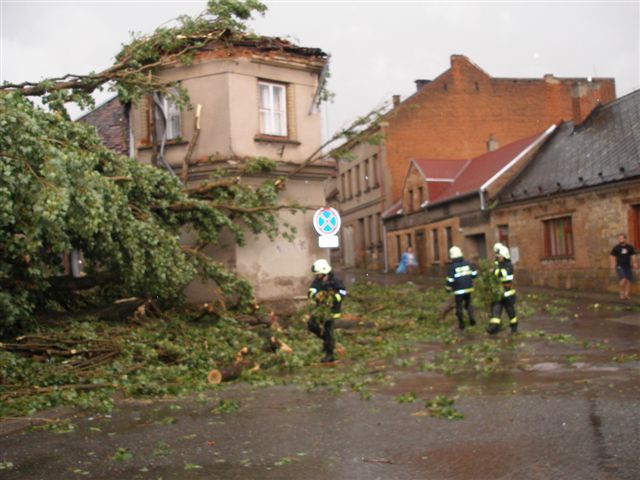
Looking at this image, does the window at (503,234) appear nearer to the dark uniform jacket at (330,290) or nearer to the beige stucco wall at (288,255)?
the beige stucco wall at (288,255)

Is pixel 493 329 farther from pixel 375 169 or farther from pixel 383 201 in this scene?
pixel 375 169

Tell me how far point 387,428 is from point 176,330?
7210 millimetres

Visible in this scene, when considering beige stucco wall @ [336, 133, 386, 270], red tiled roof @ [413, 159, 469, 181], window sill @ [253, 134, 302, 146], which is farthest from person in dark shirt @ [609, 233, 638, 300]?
beige stucco wall @ [336, 133, 386, 270]

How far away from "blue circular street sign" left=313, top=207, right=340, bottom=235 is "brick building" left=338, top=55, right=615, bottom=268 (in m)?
26.6

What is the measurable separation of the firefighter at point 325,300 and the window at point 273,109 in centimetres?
683

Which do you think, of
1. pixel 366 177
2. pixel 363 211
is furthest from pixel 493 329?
pixel 363 211

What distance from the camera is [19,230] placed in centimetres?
1033

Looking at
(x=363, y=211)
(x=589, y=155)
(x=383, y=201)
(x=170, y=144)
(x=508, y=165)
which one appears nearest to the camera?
(x=170, y=144)

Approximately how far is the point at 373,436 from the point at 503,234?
2398cm

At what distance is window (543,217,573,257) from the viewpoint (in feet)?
84.0

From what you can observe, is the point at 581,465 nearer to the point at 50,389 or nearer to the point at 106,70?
the point at 50,389

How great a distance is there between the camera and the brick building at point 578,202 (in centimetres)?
2286

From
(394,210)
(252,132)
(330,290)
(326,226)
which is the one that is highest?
(394,210)

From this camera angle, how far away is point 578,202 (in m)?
→ 24.6
